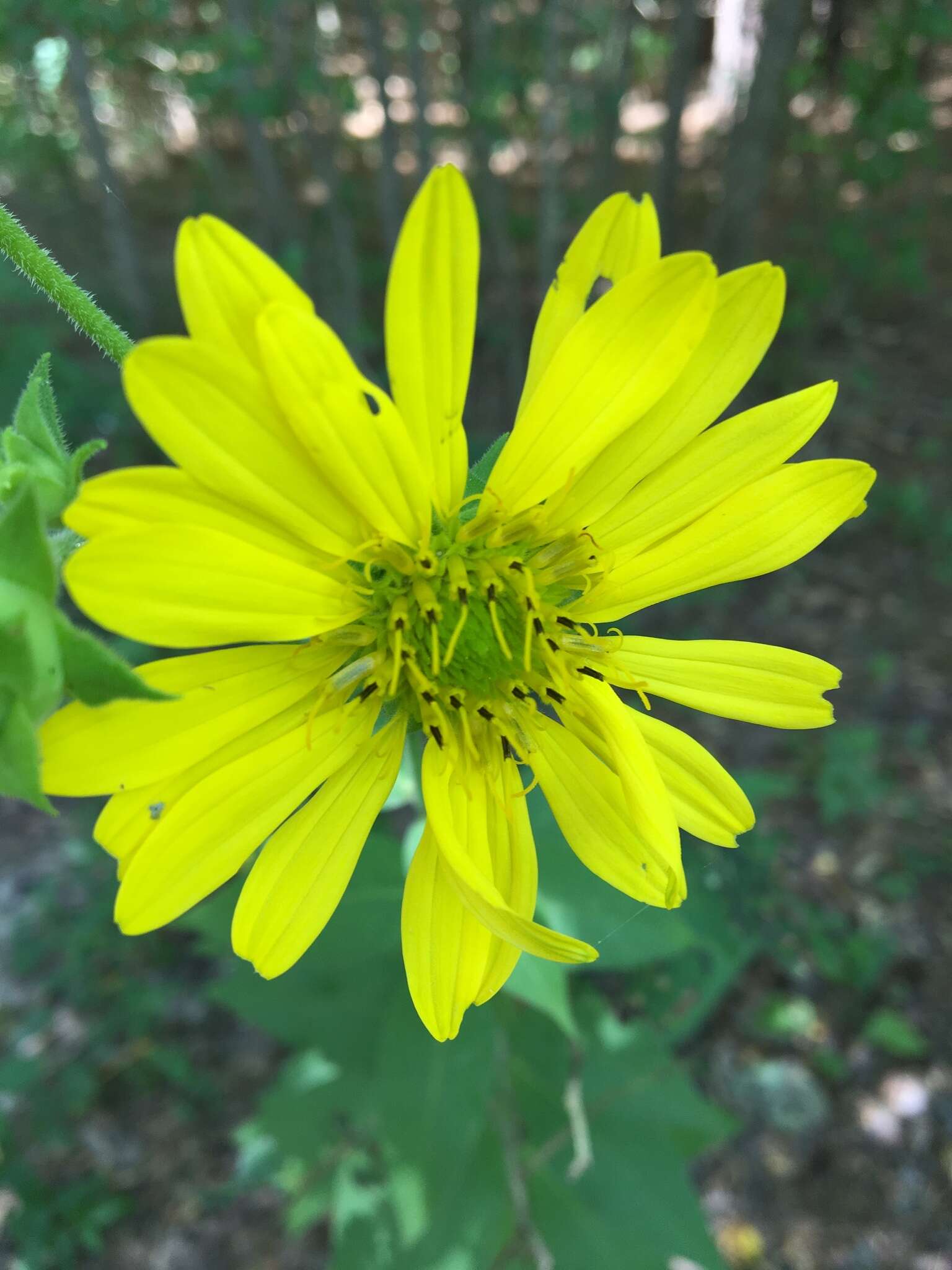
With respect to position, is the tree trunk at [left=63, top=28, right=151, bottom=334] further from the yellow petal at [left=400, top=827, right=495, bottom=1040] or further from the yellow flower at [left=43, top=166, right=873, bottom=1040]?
the yellow petal at [left=400, top=827, right=495, bottom=1040]

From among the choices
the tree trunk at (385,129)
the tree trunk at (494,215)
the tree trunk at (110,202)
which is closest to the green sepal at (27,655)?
the tree trunk at (110,202)

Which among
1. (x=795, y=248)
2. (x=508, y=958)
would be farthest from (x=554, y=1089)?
(x=795, y=248)

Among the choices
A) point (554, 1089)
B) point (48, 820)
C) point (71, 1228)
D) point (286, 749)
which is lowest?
point (71, 1228)

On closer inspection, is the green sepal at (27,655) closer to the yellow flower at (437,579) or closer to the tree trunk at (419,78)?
the yellow flower at (437,579)

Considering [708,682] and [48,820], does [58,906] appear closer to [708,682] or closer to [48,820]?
[48,820]

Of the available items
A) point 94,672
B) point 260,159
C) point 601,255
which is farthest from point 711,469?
point 260,159
